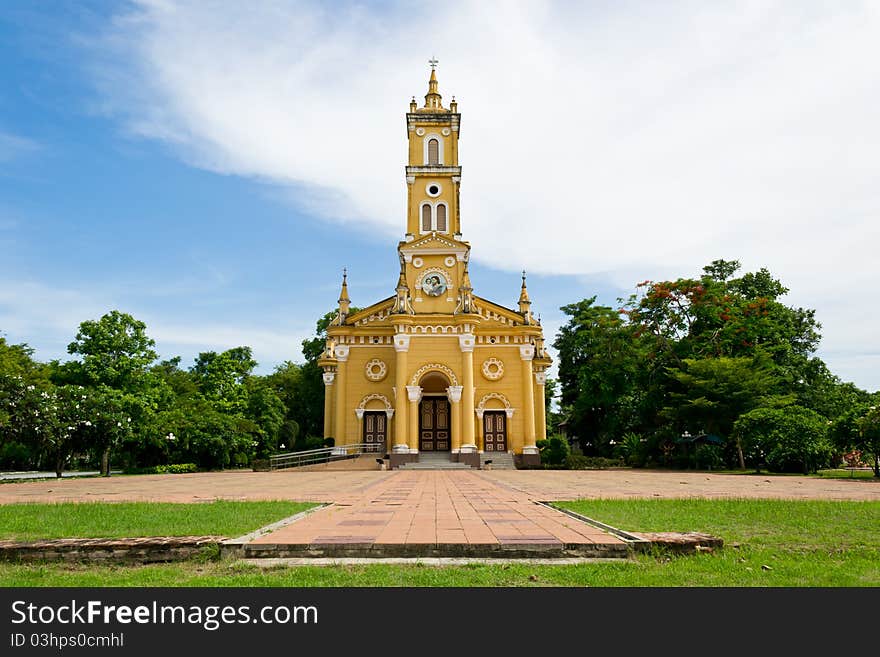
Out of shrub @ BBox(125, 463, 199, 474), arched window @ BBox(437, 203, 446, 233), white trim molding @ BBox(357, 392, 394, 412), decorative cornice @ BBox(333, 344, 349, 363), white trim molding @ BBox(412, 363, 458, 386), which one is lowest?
shrub @ BBox(125, 463, 199, 474)

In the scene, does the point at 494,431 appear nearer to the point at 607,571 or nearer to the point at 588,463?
the point at 588,463

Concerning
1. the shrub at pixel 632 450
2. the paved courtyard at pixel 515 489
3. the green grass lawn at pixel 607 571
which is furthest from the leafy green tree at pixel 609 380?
the green grass lawn at pixel 607 571

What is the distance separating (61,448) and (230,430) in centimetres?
864

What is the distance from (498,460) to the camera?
108 ft

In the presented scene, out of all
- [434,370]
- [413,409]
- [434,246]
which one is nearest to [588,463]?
[434,370]

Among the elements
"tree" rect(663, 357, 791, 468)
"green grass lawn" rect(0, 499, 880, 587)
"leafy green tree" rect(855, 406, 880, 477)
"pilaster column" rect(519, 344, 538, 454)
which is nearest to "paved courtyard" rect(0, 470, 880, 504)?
"leafy green tree" rect(855, 406, 880, 477)

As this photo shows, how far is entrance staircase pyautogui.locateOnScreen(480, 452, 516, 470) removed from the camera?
31.9 m

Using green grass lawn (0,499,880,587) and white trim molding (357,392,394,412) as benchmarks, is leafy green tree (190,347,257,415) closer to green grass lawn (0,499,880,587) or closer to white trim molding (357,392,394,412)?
white trim molding (357,392,394,412)

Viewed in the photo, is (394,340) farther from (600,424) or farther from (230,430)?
(600,424)

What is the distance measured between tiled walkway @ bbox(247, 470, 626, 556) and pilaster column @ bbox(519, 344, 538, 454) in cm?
2361

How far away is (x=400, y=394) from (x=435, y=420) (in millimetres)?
3433

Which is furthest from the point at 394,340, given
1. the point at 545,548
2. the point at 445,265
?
the point at 545,548

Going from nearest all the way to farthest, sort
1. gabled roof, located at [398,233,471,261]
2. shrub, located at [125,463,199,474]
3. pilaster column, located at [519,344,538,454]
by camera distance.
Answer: shrub, located at [125,463,199,474] < pilaster column, located at [519,344,538,454] < gabled roof, located at [398,233,471,261]
